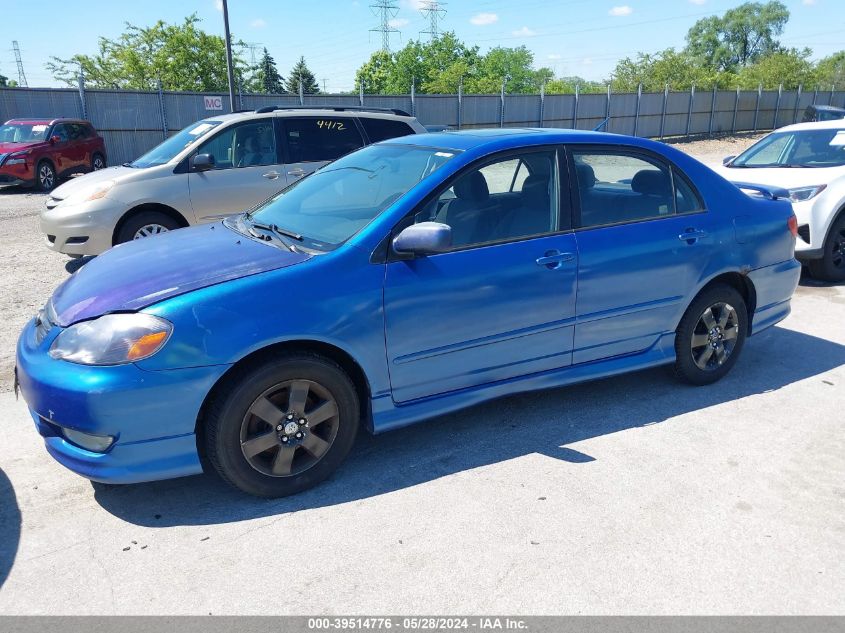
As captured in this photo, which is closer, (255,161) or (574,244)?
(574,244)

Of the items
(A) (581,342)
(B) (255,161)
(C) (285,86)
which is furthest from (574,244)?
(C) (285,86)

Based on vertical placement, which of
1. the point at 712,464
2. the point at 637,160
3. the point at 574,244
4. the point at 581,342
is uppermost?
the point at 637,160

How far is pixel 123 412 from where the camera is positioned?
2871 millimetres

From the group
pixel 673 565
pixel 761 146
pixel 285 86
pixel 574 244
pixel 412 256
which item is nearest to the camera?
pixel 673 565

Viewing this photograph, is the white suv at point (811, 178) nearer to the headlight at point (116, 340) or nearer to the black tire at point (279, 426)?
the black tire at point (279, 426)

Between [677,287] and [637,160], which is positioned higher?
[637,160]

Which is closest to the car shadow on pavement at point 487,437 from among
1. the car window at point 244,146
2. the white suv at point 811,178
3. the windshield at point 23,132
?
the white suv at point 811,178

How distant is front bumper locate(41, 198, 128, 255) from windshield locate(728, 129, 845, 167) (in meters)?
7.43

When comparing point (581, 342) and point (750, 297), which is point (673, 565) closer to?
point (581, 342)

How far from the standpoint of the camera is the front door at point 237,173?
7.68 meters

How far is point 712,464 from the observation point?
363 centimetres

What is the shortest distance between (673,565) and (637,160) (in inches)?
102

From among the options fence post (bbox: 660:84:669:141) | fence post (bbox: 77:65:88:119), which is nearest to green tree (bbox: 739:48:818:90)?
fence post (bbox: 660:84:669:141)
